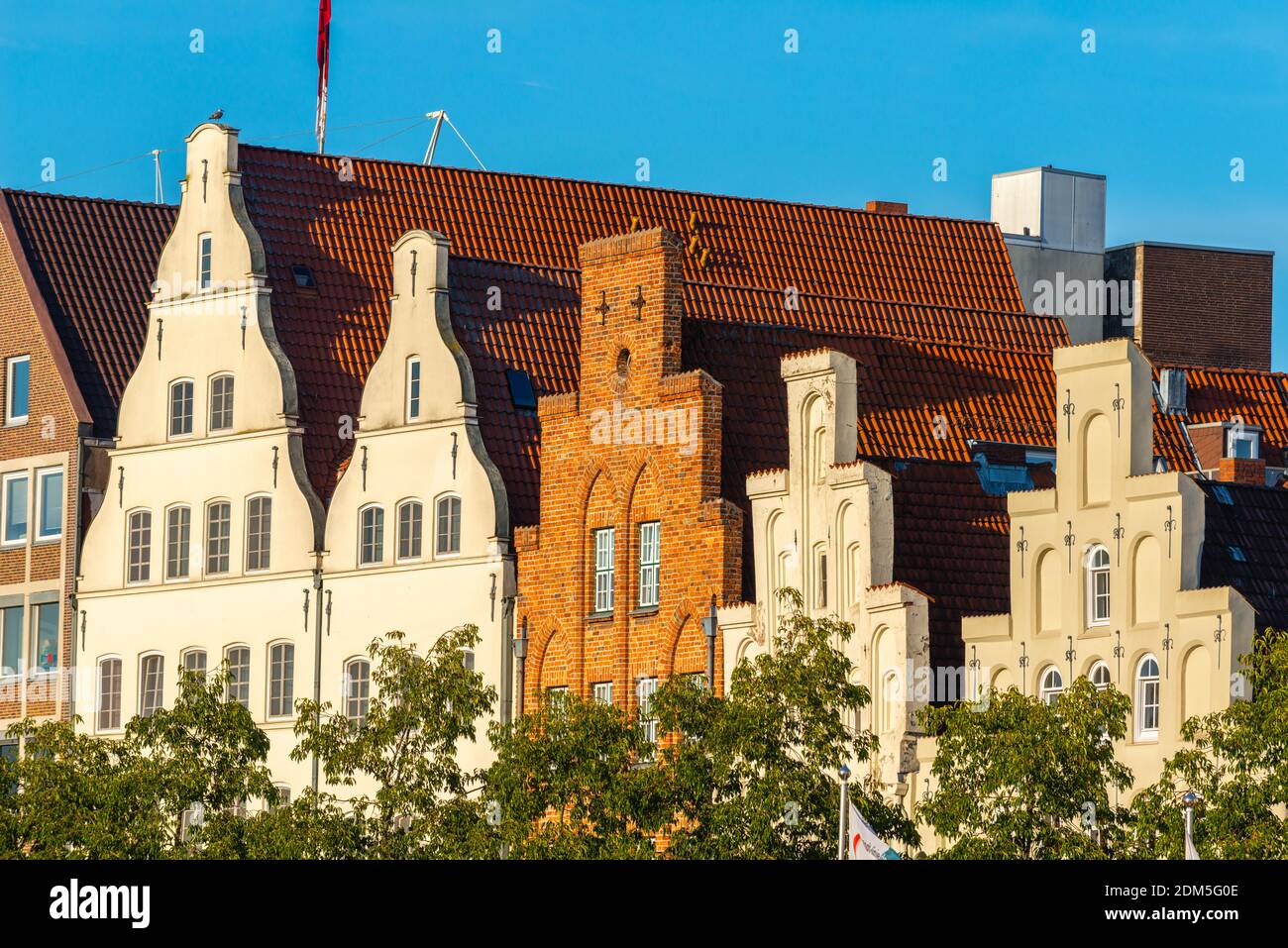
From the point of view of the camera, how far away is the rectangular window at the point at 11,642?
262 feet

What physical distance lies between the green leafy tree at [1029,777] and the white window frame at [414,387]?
2053cm

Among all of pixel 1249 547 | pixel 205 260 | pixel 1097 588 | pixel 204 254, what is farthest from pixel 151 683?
pixel 1249 547

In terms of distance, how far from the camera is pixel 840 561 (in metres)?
59.4

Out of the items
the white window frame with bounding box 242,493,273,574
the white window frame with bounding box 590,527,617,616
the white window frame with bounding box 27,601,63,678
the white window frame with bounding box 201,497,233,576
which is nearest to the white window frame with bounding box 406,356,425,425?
the white window frame with bounding box 242,493,273,574

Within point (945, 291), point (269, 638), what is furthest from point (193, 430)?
point (945, 291)

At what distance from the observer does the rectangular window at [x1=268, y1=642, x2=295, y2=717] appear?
7088 centimetres

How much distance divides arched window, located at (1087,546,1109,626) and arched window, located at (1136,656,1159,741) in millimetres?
1300

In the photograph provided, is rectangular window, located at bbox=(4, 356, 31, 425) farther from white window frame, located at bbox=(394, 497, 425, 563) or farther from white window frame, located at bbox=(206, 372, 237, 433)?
white window frame, located at bbox=(394, 497, 425, 563)

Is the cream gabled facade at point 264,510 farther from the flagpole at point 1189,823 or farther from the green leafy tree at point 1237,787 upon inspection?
the flagpole at point 1189,823

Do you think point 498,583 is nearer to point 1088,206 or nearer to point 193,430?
point 193,430

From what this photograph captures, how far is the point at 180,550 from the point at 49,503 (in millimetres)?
6897

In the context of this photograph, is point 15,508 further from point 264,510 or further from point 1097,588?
point 1097,588

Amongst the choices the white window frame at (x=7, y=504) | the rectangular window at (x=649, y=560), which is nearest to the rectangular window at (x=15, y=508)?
the white window frame at (x=7, y=504)
